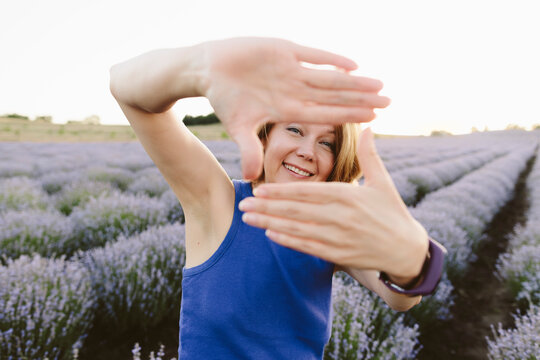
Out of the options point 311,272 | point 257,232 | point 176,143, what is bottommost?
point 311,272

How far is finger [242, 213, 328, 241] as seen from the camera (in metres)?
0.60

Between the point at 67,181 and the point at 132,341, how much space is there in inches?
203

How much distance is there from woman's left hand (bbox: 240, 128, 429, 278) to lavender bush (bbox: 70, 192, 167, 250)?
3515mm

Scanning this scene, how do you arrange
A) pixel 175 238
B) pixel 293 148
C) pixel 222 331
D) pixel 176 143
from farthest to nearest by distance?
pixel 175 238
pixel 293 148
pixel 222 331
pixel 176 143

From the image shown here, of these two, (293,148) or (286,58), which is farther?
(293,148)

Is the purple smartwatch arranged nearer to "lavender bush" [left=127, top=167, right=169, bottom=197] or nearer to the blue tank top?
the blue tank top

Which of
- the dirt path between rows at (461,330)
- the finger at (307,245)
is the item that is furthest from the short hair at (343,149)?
the dirt path between rows at (461,330)

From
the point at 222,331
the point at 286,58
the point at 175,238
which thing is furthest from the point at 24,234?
the point at 286,58

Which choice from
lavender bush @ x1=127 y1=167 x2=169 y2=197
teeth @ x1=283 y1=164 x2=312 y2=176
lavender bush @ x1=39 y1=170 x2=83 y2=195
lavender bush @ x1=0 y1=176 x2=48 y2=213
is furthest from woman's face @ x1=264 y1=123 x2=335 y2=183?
lavender bush @ x1=39 y1=170 x2=83 y2=195

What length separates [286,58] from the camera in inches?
23.0

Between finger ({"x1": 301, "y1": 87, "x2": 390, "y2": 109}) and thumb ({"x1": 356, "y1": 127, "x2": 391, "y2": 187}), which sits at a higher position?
finger ({"x1": 301, "y1": 87, "x2": 390, "y2": 109})

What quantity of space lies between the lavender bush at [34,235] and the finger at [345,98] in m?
3.52

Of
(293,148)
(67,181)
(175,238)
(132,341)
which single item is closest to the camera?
(293,148)

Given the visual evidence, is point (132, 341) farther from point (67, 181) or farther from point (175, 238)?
point (67, 181)
